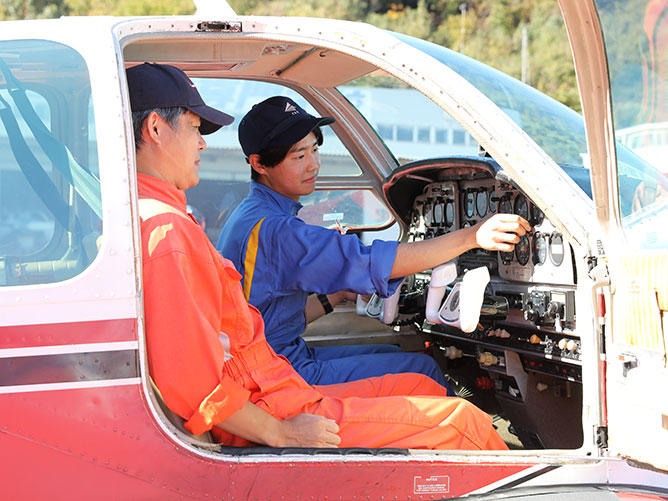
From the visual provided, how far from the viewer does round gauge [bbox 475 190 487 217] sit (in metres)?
3.15

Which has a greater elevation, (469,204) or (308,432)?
(469,204)

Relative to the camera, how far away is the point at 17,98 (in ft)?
6.44

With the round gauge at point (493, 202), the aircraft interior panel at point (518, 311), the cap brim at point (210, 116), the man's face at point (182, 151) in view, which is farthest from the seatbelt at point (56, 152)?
the round gauge at point (493, 202)

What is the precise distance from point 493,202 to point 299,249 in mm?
1051

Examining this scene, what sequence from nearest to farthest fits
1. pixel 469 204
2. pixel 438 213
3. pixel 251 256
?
pixel 251 256
pixel 469 204
pixel 438 213

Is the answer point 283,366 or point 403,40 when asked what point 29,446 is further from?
point 403,40

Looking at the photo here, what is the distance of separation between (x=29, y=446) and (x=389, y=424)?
0.99 m

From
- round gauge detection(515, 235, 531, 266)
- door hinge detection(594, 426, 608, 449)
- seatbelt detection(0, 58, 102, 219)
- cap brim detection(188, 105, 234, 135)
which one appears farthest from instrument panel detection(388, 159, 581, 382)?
seatbelt detection(0, 58, 102, 219)

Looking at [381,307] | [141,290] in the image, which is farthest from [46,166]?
[381,307]

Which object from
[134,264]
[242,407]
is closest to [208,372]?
[242,407]

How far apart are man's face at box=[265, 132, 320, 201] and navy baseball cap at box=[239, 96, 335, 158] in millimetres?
64

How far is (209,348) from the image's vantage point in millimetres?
1791

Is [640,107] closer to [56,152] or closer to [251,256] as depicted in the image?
[251,256]

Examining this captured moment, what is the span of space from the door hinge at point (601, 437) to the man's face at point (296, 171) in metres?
1.42
